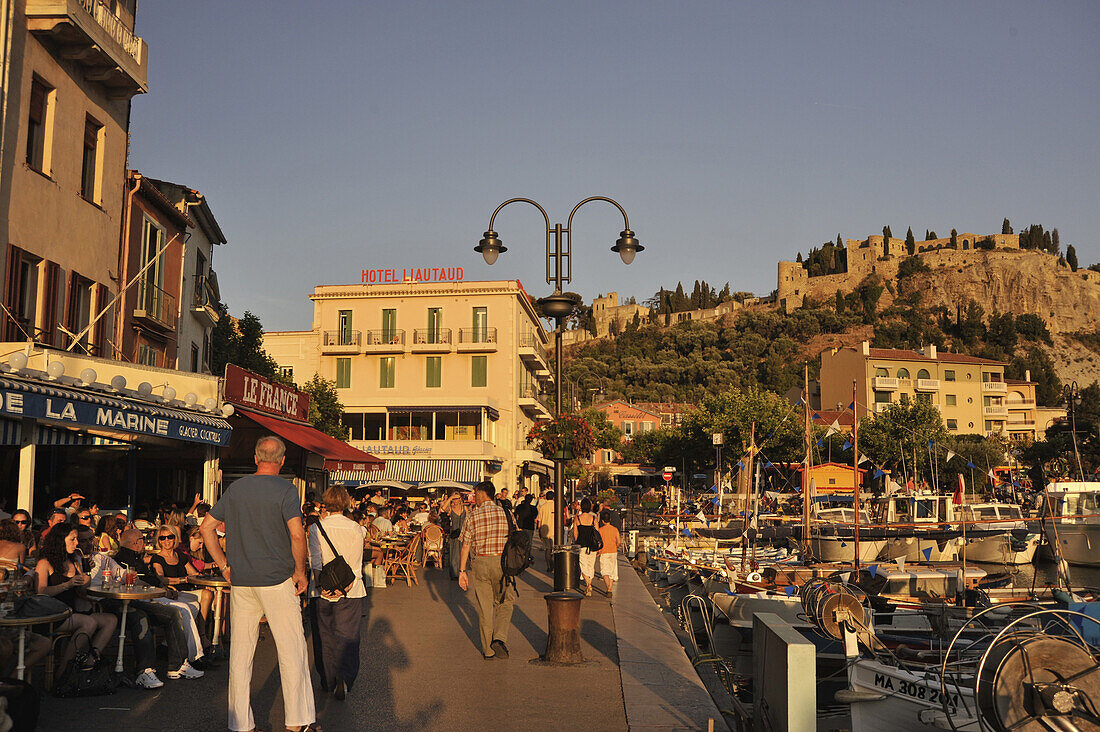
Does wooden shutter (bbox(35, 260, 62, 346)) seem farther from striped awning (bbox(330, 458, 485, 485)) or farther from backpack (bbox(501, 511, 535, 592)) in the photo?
striped awning (bbox(330, 458, 485, 485))

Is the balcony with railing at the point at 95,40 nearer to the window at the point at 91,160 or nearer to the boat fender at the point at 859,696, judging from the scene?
the window at the point at 91,160

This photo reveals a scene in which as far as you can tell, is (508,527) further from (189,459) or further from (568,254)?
(189,459)

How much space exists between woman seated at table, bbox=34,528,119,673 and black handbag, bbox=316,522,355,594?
1771mm

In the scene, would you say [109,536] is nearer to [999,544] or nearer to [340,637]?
[340,637]

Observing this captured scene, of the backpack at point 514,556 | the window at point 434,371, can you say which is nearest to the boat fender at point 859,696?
the backpack at point 514,556

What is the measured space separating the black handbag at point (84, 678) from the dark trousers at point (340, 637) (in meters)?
1.61

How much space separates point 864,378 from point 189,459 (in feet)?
261

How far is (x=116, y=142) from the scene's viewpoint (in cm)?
1938

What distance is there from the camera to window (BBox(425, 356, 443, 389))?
5234cm

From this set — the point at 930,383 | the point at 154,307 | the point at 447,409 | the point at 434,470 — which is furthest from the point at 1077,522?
the point at 930,383

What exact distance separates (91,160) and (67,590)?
44.5 feet

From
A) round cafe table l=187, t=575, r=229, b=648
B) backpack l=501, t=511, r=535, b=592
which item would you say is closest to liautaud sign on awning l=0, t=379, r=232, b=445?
round cafe table l=187, t=575, r=229, b=648

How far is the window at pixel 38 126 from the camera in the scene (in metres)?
16.1

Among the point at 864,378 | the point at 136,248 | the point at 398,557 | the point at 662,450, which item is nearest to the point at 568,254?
the point at 398,557
